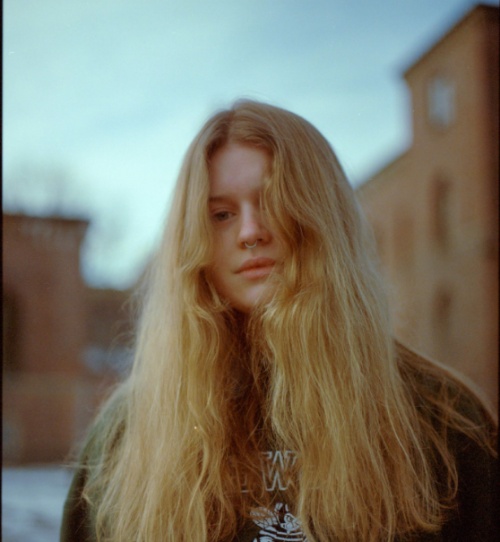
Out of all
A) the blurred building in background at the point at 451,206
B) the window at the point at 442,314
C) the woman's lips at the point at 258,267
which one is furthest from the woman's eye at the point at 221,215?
the window at the point at 442,314

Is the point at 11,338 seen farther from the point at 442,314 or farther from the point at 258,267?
the point at 258,267

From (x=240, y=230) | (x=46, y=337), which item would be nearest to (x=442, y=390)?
(x=240, y=230)

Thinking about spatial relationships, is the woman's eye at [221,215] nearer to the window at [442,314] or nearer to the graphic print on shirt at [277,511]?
the graphic print on shirt at [277,511]

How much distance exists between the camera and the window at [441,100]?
17625 millimetres

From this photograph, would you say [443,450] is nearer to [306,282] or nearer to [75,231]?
[306,282]

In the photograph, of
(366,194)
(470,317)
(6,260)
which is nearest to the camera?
(366,194)

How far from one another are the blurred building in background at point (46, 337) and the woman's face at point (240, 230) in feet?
63.2

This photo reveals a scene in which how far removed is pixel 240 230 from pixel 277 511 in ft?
2.58

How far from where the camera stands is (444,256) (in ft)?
66.5

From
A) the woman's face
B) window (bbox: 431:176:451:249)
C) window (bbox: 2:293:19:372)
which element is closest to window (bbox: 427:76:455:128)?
window (bbox: 431:176:451:249)

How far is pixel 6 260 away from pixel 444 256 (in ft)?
45.5

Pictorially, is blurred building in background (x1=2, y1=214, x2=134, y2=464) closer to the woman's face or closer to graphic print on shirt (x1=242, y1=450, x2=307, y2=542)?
the woman's face

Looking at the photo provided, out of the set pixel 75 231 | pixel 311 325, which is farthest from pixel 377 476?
pixel 75 231

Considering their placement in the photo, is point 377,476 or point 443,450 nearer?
point 377,476
